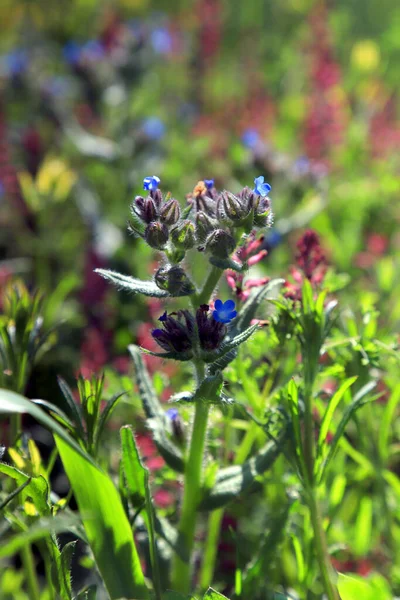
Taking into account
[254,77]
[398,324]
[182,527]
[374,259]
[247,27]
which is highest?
[247,27]

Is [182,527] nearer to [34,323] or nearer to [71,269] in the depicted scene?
[34,323]

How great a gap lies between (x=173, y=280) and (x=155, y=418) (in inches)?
10.8

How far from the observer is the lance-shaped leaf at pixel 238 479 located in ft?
3.27

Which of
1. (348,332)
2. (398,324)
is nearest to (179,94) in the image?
(398,324)

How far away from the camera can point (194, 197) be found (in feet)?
3.31

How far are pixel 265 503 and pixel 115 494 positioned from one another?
21.4 inches

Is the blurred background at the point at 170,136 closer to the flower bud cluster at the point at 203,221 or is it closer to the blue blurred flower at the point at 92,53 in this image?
the blue blurred flower at the point at 92,53

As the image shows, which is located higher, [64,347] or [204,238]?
[64,347]

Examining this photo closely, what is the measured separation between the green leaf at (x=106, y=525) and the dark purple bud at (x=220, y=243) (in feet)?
1.08

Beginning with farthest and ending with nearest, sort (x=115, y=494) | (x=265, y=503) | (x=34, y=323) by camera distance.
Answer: (x=265, y=503) < (x=34, y=323) < (x=115, y=494)

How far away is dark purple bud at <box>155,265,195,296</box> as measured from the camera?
92cm

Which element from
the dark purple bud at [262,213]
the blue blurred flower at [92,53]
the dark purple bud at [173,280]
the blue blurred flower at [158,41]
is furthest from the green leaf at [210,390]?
the blue blurred flower at [158,41]

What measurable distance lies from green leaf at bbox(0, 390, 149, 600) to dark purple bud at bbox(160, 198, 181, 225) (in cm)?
34

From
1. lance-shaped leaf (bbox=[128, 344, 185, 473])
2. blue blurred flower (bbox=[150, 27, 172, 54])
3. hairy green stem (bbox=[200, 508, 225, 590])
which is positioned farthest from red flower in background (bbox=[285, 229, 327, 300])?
blue blurred flower (bbox=[150, 27, 172, 54])
